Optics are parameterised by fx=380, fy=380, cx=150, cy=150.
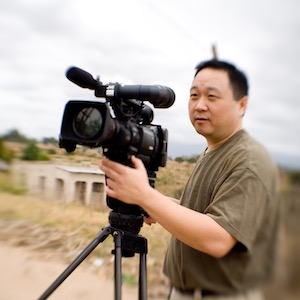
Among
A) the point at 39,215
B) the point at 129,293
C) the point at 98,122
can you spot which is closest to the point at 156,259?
the point at 129,293

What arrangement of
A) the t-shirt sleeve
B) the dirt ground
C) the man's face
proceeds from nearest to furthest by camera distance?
the t-shirt sleeve < the man's face < the dirt ground

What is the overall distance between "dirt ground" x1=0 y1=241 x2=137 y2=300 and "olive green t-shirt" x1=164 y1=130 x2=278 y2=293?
120 centimetres

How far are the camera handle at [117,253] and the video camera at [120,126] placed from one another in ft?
0.10

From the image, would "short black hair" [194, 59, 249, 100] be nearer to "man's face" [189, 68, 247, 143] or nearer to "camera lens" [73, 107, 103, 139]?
"man's face" [189, 68, 247, 143]

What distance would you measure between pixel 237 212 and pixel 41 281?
1.96m

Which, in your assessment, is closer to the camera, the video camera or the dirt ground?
the video camera

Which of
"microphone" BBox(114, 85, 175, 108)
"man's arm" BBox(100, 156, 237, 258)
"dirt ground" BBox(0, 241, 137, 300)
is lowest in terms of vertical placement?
"dirt ground" BBox(0, 241, 137, 300)

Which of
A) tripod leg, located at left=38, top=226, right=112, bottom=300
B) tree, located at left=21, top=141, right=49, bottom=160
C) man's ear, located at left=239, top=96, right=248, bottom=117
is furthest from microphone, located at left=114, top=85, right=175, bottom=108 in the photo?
tree, located at left=21, top=141, right=49, bottom=160

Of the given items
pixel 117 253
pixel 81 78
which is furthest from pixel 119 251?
pixel 81 78

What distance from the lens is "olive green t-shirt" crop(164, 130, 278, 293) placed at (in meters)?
0.87

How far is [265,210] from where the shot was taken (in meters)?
0.89

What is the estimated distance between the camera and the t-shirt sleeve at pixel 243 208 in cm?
86

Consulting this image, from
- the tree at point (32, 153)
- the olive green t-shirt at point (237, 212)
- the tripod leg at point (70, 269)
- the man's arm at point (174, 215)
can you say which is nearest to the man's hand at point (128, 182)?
the man's arm at point (174, 215)

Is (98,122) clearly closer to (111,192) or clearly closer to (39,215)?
(111,192)
